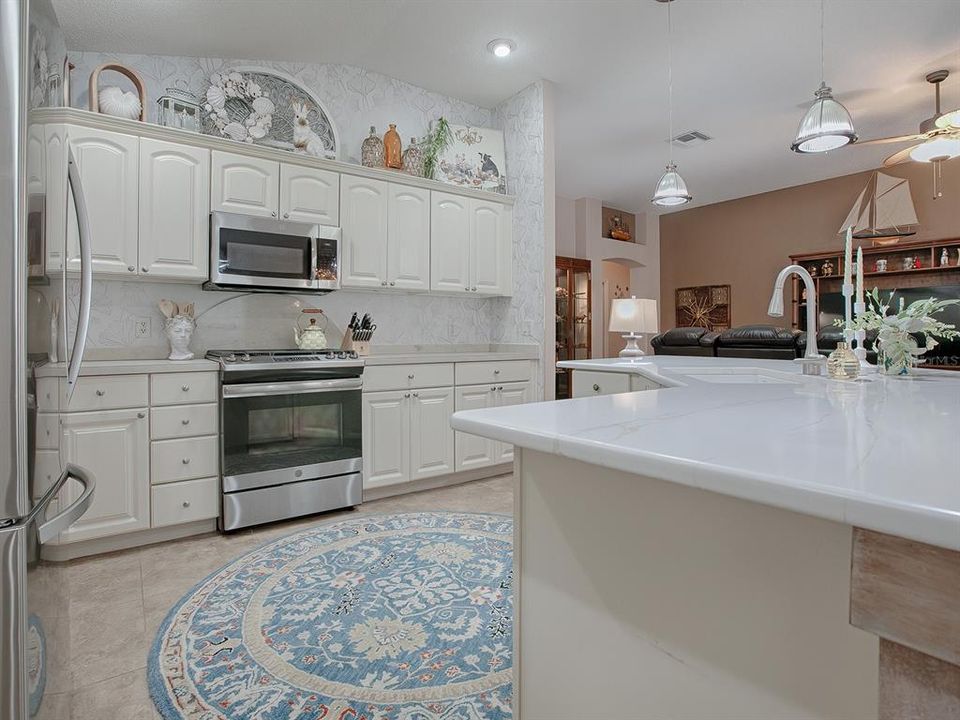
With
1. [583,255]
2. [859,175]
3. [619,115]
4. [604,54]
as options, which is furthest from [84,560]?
[859,175]

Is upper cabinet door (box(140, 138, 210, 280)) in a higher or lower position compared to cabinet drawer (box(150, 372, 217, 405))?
higher

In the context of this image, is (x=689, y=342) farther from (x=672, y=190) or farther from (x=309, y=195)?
(x=309, y=195)

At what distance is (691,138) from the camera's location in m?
5.42

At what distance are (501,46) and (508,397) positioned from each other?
7.93ft

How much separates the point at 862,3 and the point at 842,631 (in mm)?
4060

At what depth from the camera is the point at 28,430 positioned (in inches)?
33.3

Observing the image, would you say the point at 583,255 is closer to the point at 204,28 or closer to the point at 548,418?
the point at 204,28

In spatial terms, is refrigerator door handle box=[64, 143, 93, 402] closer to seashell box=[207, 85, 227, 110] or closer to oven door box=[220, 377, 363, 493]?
oven door box=[220, 377, 363, 493]

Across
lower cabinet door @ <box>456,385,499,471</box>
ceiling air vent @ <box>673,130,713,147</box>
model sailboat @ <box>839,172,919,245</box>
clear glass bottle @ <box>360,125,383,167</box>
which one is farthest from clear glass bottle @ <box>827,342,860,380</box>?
model sailboat @ <box>839,172,919,245</box>

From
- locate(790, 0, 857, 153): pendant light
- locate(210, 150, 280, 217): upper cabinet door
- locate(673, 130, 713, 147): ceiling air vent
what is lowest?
locate(210, 150, 280, 217): upper cabinet door

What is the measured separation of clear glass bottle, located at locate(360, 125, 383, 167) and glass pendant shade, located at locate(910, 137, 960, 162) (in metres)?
4.11

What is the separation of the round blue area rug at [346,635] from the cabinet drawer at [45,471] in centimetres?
89

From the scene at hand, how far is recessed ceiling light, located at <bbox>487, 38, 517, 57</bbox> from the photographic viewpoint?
3.51 meters

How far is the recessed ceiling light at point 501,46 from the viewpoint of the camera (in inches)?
138
